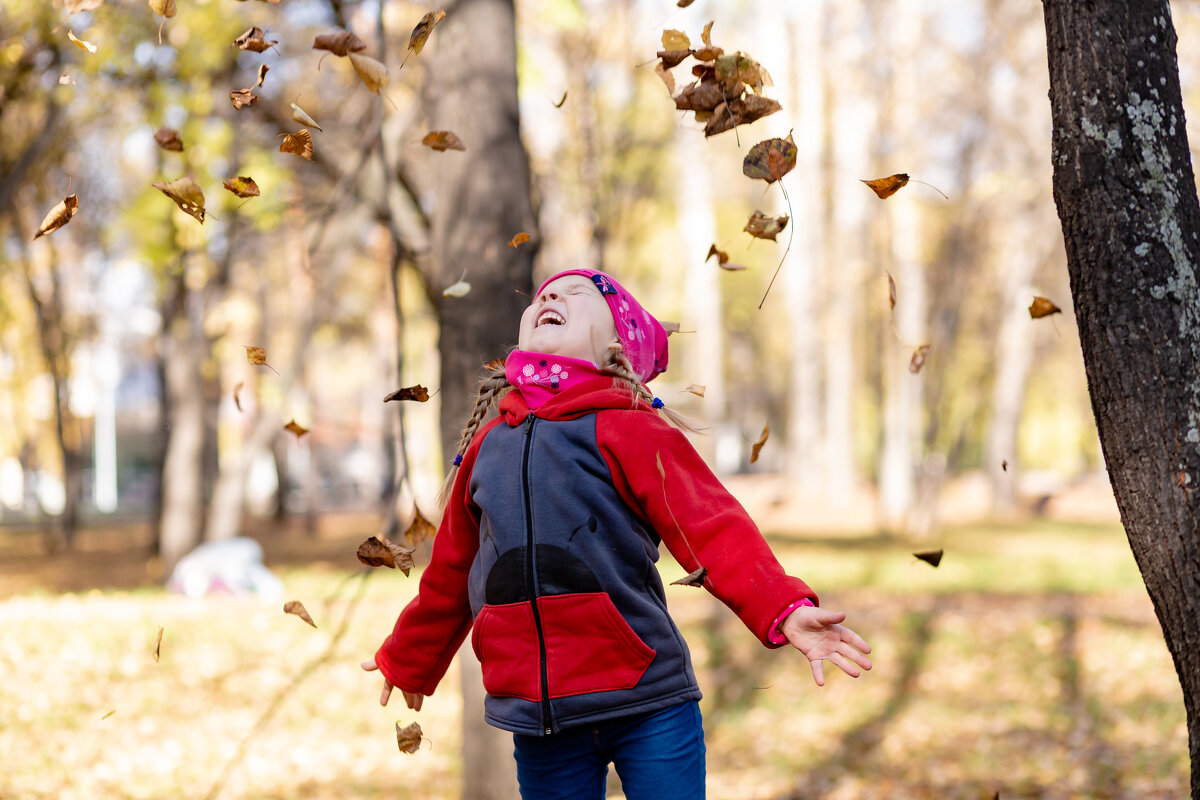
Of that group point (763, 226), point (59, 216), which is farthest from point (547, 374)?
point (59, 216)

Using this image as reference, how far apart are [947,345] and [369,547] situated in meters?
14.8

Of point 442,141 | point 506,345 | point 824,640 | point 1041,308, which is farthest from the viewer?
point 506,345

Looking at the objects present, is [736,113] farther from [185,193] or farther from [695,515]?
[185,193]

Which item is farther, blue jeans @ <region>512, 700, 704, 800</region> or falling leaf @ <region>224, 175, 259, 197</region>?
falling leaf @ <region>224, 175, 259, 197</region>

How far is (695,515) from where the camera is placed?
2.21 meters

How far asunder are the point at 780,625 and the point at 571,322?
80cm

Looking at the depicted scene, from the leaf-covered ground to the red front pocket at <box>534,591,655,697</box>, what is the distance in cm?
153

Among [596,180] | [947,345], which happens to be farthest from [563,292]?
[947,345]

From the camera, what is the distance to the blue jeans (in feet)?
7.28

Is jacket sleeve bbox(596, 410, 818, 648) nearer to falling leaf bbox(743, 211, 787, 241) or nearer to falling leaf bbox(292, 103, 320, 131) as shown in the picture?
falling leaf bbox(743, 211, 787, 241)

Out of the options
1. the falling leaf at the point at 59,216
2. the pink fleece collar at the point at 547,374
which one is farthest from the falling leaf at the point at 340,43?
the pink fleece collar at the point at 547,374

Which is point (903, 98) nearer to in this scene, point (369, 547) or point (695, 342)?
point (695, 342)

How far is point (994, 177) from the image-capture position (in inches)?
655

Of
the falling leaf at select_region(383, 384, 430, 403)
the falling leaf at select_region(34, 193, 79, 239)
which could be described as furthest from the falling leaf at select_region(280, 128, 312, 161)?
the falling leaf at select_region(383, 384, 430, 403)
